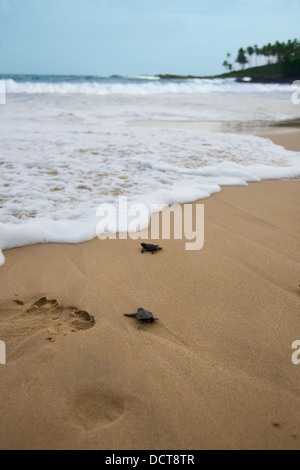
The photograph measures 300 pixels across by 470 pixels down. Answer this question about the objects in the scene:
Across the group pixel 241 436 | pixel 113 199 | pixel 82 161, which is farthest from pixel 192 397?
pixel 82 161

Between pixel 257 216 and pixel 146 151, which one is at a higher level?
pixel 146 151

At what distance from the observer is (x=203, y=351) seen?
4.66 ft

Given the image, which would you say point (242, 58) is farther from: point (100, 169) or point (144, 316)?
point (144, 316)

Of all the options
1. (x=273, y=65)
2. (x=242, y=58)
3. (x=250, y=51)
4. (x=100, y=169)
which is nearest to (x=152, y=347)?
(x=100, y=169)

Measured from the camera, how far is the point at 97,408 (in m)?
1.17

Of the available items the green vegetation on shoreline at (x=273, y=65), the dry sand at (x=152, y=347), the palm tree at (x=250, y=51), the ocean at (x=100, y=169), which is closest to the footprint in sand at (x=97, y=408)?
the dry sand at (x=152, y=347)

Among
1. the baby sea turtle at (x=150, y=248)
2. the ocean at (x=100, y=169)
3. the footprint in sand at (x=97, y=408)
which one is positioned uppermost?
the ocean at (x=100, y=169)

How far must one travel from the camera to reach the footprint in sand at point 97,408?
1.12 meters

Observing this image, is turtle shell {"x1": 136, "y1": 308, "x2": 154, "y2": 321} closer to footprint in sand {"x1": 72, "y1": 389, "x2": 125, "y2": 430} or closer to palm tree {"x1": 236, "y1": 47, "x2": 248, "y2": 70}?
footprint in sand {"x1": 72, "y1": 389, "x2": 125, "y2": 430}

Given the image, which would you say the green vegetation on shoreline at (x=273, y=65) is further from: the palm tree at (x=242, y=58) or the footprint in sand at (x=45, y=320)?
the footprint in sand at (x=45, y=320)

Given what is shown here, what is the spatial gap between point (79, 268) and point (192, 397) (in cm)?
115

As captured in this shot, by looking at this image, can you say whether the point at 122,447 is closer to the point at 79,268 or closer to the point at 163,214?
the point at 79,268

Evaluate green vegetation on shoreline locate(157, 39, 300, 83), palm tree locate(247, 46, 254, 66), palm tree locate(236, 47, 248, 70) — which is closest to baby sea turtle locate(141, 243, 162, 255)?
green vegetation on shoreline locate(157, 39, 300, 83)

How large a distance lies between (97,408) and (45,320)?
1.99 feet
